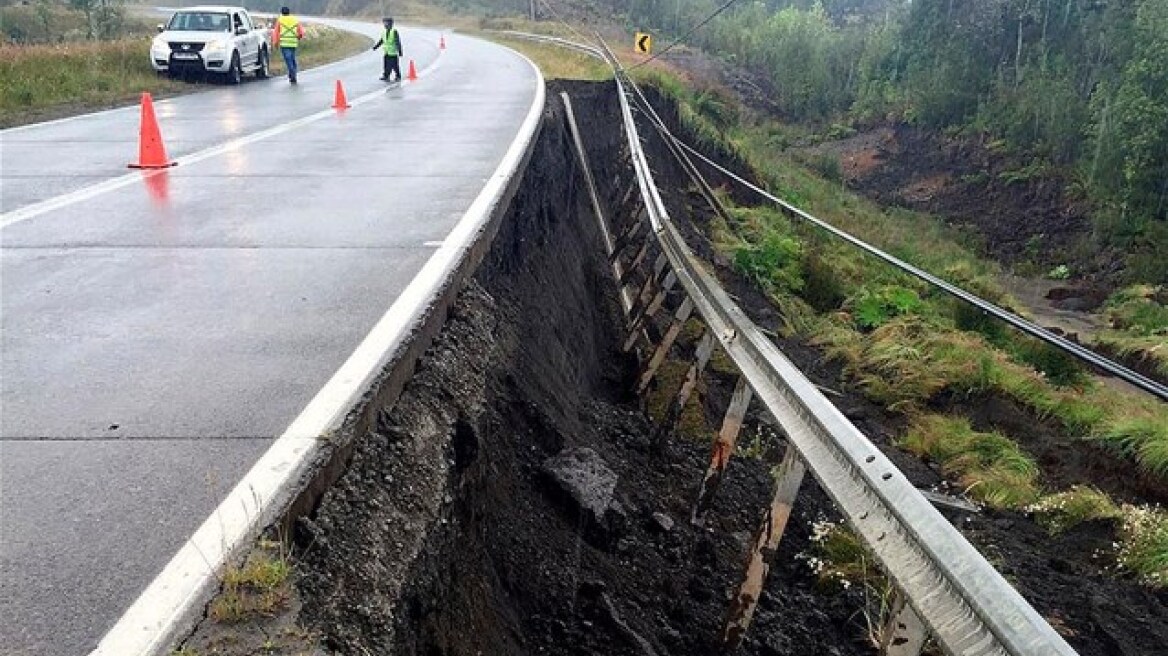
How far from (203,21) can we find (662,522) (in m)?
22.3

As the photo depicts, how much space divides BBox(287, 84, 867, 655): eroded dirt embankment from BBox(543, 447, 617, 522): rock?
0.04 feet

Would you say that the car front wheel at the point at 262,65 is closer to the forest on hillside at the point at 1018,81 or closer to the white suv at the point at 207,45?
the white suv at the point at 207,45

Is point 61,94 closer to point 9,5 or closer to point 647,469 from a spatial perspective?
point 647,469

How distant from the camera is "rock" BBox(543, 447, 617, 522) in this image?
530 centimetres

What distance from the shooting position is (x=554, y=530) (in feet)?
16.6

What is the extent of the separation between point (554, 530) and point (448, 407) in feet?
2.71

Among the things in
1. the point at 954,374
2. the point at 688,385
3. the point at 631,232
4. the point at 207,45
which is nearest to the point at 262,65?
the point at 207,45

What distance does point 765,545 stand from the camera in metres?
4.31

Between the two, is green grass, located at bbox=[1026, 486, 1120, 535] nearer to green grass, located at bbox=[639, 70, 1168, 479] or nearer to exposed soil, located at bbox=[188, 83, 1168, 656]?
exposed soil, located at bbox=[188, 83, 1168, 656]

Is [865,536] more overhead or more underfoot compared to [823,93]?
more overhead

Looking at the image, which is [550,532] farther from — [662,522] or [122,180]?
[122,180]

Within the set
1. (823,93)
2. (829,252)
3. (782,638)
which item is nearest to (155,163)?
(782,638)

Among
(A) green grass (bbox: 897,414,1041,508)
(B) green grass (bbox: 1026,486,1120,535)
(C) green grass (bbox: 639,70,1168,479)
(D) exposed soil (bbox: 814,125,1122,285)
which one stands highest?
(B) green grass (bbox: 1026,486,1120,535)

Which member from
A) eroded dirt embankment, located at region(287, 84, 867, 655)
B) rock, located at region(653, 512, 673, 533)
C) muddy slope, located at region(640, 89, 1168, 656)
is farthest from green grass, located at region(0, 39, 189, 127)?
rock, located at region(653, 512, 673, 533)
